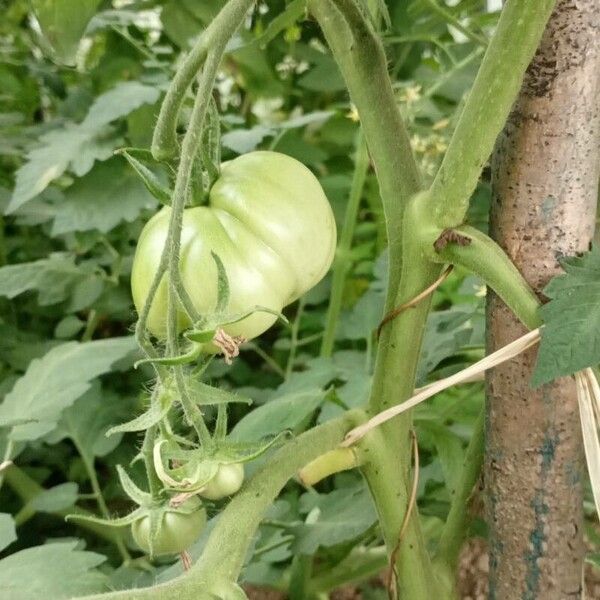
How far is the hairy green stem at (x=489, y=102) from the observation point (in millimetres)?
409

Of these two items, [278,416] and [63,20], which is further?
[278,416]

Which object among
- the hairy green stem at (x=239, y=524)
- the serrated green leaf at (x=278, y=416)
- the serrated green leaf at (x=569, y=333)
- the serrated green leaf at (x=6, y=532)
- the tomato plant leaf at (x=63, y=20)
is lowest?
the serrated green leaf at (x=6, y=532)

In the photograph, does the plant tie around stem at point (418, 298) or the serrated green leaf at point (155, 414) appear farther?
the plant tie around stem at point (418, 298)

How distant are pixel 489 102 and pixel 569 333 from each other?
13cm

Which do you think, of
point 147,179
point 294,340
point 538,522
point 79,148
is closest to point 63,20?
point 147,179

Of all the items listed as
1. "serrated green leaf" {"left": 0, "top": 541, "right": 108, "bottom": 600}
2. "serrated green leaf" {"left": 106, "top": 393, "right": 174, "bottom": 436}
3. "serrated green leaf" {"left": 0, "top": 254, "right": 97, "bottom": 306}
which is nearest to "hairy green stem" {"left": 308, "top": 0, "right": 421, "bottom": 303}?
"serrated green leaf" {"left": 106, "top": 393, "right": 174, "bottom": 436}

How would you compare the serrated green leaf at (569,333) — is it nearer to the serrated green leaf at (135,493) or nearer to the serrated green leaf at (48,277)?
the serrated green leaf at (135,493)

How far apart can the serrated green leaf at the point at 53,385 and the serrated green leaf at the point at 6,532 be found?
0.11 metres

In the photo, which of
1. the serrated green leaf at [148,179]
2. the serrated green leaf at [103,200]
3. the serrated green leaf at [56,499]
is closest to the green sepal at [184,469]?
the serrated green leaf at [148,179]

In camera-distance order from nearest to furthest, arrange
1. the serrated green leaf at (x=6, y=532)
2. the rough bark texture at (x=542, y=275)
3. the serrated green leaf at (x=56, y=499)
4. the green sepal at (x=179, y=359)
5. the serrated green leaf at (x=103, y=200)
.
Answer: the green sepal at (x=179, y=359) → the rough bark texture at (x=542, y=275) → the serrated green leaf at (x=6, y=532) → the serrated green leaf at (x=56, y=499) → the serrated green leaf at (x=103, y=200)

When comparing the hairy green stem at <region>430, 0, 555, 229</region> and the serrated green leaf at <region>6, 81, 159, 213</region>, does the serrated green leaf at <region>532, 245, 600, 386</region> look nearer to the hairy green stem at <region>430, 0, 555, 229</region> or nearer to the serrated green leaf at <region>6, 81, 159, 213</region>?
the hairy green stem at <region>430, 0, 555, 229</region>

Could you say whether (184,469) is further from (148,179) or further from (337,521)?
(337,521)

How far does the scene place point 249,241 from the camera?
43cm

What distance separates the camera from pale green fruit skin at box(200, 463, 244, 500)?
41cm
